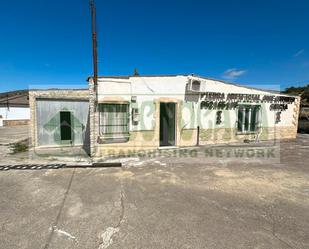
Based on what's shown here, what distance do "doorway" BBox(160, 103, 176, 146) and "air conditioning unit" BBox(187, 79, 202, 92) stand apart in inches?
46.1

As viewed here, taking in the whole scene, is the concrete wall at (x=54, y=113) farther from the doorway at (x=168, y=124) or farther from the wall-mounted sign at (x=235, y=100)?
the wall-mounted sign at (x=235, y=100)

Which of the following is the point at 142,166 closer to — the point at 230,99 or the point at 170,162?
the point at 170,162

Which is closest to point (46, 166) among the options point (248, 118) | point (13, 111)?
point (248, 118)

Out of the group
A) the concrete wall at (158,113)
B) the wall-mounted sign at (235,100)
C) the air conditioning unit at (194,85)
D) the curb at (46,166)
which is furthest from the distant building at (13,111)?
the wall-mounted sign at (235,100)

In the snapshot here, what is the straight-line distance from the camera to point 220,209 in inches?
141

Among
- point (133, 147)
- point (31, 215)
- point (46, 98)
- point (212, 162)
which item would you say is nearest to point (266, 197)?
point (212, 162)

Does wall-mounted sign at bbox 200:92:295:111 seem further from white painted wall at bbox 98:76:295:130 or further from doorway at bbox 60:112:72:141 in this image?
doorway at bbox 60:112:72:141

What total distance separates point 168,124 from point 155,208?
6.59m

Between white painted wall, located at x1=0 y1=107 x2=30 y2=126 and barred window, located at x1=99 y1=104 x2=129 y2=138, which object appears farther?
white painted wall, located at x1=0 y1=107 x2=30 y2=126

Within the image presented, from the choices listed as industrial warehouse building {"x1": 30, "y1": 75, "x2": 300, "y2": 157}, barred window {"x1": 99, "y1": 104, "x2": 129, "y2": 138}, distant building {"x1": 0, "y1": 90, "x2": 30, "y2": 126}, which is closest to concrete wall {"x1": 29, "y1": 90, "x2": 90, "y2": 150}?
industrial warehouse building {"x1": 30, "y1": 75, "x2": 300, "y2": 157}

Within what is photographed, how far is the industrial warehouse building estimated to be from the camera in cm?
802

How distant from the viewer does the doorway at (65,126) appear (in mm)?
10211

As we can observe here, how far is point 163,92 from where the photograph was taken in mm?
8945

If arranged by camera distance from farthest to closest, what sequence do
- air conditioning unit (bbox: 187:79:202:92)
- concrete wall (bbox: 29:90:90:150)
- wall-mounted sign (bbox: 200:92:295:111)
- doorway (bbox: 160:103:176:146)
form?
wall-mounted sign (bbox: 200:92:295:111) → concrete wall (bbox: 29:90:90:150) → doorway (bbox: 160:103:176:146) → air conditioning unit (bbox: 187:79:202:92)
